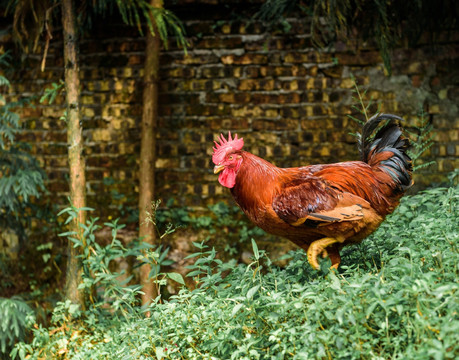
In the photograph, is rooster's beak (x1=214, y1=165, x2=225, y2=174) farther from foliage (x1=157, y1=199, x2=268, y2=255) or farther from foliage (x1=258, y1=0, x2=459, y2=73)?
foliage (x1=157, y1=199, x2=268, y2=255)

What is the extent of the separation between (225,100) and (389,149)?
8.90ft

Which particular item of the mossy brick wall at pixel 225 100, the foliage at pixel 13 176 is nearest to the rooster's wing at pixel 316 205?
the mossy brick wall at pixel 225 100

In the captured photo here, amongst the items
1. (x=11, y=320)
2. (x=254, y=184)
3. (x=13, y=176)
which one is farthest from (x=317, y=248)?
(x=13, y=176)

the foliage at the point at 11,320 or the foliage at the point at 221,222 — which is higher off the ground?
the foliage at the point at 221,222

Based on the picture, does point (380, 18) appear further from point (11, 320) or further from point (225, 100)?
point (11, 320)

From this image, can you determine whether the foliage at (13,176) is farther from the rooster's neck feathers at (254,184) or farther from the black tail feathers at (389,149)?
the black tail feathers at (389,149)

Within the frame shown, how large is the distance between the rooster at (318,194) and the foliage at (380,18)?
159 centimetres

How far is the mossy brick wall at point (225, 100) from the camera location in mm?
5191

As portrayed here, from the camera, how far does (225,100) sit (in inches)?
219

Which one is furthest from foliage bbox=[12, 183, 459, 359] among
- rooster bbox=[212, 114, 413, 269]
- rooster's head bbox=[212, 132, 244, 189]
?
rooster's head bbox=[212, 132, 244, 189]

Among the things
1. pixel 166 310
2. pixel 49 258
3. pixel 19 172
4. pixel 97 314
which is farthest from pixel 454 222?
pixel 49 258

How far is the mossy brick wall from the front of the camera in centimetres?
519

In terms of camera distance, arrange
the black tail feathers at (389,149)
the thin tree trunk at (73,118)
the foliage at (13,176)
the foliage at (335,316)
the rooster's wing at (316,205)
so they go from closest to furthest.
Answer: the foliage at (335,316) → the rooster's wing at (316,205) → the black tail feathers at (389,149) → the thin tree trunk at (73,118) → the foliage at (13,176)

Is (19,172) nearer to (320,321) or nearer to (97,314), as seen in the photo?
(97,314)
